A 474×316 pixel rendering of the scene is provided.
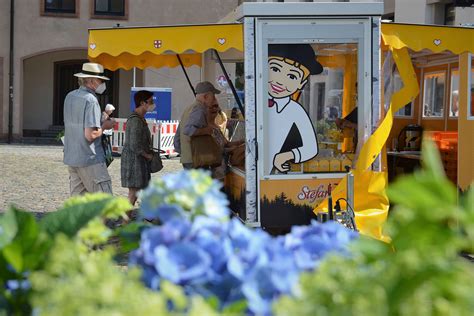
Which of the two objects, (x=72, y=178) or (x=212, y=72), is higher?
(x=212, y=72)

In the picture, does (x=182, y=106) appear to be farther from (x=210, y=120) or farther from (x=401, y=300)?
(x=401, y=300)

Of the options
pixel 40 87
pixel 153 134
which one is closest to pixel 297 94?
pixel 153 134

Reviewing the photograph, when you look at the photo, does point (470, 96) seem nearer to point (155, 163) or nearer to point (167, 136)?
point (155, 163)

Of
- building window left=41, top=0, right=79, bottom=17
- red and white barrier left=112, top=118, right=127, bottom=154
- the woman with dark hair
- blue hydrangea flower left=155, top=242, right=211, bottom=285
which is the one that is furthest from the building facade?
blue hydrangea flower left=155, top=242, right=211, bottom=285

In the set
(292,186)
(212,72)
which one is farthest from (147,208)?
(212,72)

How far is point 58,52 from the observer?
34000mm

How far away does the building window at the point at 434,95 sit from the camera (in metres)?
11.5

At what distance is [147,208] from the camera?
2211 mm

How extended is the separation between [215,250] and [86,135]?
655 centimetres

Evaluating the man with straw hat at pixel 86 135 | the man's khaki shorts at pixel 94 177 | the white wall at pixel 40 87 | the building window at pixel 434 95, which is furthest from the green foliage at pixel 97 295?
the white wall at pixel 40 87

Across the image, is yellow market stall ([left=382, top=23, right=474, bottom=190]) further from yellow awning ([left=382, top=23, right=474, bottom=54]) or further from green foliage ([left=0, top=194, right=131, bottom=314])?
green foliage ([left=0, top=194, right=131, bottom=314])

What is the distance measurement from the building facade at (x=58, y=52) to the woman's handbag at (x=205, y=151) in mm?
20680

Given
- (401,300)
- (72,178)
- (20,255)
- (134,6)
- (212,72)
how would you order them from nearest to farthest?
(401,300)
(20,255)
(72,178)
(212,72)
(134,6)

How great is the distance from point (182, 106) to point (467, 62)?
23.7m
